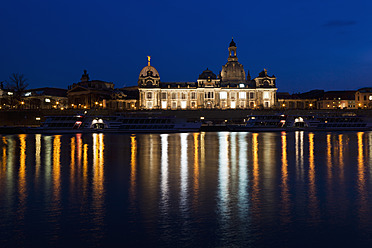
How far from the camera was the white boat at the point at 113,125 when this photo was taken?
8388cm

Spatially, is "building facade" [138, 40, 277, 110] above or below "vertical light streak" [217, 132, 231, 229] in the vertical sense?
above

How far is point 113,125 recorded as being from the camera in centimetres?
8675

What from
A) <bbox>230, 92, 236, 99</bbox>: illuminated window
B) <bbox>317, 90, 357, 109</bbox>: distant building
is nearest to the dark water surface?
<bbox>230, 92, 236, 99</bbox>: illuminated window

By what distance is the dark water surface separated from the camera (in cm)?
1384

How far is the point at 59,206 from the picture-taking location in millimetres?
18062

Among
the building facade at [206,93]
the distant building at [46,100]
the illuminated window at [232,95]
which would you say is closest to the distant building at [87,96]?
the distant building at [46,100]

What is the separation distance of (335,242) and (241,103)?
15028 centimetres

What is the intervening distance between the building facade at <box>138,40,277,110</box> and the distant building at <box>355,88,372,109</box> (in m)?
35.6

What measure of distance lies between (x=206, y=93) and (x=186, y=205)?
142 m

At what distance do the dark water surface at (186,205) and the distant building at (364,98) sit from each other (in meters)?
143

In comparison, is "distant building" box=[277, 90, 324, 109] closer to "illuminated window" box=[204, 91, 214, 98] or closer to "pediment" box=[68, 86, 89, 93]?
"illuminated window" box=[204, 91, 214, 98]

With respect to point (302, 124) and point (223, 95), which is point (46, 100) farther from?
point (302, 124)

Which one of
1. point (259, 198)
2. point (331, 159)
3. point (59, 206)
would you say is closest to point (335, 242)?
point (259, 198)

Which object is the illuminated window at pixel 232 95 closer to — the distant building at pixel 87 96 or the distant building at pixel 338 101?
the distant building at pixel 338 101
